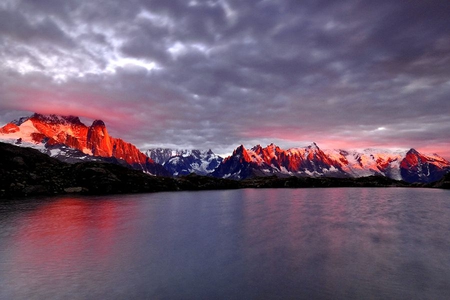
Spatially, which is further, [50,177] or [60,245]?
[50,177]

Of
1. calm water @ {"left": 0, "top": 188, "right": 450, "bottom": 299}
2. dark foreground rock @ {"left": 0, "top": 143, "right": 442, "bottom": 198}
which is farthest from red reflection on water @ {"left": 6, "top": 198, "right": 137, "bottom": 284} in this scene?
dark foreground rock @ {"left": 0, "top": 143, "right": 442, "bottom": 198}

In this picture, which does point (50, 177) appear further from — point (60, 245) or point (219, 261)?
point (219, 261)

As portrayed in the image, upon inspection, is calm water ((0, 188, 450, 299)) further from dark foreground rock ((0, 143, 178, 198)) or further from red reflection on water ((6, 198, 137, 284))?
dark foreground rock ((0, 143, 178, 198))

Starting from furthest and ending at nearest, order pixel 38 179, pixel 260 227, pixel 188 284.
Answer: pixel 38 179 → pixel 260 227 → pixel 188 284

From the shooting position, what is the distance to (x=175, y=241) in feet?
138

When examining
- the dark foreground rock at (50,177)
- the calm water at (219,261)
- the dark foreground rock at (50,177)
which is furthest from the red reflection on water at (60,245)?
the dark foreground rock at (50,177)

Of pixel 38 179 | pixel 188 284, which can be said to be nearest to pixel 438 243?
pixel 188 284

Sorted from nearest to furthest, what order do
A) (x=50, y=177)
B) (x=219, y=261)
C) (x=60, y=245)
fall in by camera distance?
(x=219, y=261) → (x=60, y=245) → (x=50, y=177)

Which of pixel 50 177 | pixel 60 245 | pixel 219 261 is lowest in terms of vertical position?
pixel 219 261

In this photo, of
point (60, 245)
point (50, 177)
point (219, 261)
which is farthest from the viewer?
point (50, 177)

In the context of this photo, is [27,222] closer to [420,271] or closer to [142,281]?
[142,281]

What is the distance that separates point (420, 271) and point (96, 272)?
113 ft

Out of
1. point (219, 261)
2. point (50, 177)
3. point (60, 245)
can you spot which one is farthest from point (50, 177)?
point (219, 261)

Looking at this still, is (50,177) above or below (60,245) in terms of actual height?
above
